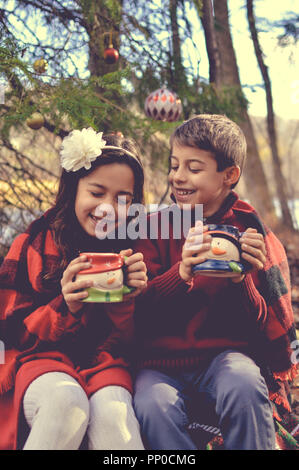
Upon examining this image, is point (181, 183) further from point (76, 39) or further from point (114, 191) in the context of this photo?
point (76, 39)

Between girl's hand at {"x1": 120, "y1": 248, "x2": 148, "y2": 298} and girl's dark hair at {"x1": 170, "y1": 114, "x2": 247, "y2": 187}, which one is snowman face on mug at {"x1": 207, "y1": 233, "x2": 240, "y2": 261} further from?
girl's dark hair at {"x1": 170, "y1": 114, "x2": 247, "y2": 187}

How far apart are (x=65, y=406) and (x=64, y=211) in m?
0.90

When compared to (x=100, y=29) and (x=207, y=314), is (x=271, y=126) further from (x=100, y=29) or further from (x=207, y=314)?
(x=207, y=314)

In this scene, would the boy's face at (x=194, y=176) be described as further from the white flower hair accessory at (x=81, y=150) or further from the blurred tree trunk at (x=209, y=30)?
the blurred tree trunk at (x=209, y=30)

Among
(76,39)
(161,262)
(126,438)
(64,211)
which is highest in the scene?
(76,39)

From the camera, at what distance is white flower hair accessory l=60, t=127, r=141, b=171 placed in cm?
187

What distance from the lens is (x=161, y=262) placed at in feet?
6.70

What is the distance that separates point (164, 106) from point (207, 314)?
159cm

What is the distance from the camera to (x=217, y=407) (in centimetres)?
162

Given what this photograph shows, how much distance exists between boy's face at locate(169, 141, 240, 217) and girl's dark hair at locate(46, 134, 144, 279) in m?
0.18

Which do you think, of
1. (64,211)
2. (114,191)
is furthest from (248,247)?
(64,211)

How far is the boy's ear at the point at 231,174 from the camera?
2.00 meters

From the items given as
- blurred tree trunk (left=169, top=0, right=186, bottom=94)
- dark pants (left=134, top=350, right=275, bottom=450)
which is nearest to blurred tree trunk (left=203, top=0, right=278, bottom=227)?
blurred tree trunk (left=169, top=0, right=186, bottom=94)

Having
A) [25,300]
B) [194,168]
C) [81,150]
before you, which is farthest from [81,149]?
[25,300]
